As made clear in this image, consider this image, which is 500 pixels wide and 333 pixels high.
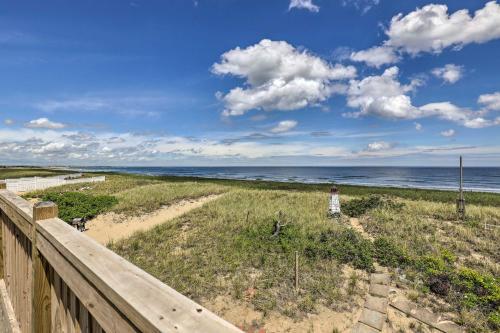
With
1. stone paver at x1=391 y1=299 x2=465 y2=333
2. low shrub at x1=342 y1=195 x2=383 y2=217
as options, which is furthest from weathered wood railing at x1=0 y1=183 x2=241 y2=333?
low shrub at x1=342 y1=195 x2=383 y2=217

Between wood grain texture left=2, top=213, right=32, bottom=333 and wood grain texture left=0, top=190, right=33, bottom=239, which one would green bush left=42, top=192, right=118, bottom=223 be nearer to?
wood grain texture left=2, top=213, right=32, bottom=333

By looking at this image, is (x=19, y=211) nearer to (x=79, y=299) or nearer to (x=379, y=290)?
(x=79, y=299)

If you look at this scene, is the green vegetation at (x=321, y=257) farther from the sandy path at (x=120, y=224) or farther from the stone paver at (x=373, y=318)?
the sandy path at (x=120, y=224)

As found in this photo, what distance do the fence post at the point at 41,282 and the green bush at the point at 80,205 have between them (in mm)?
12997

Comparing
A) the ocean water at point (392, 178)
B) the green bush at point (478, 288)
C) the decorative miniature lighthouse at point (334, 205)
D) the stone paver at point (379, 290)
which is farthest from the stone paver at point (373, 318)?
the ocean water at point (392, 178)

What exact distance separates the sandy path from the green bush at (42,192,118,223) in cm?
59

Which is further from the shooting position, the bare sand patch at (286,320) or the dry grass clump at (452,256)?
the dry grass clump at (452,256)

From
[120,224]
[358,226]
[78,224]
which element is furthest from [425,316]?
[78,224]

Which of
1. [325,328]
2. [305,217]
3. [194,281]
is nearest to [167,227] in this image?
[194,281]

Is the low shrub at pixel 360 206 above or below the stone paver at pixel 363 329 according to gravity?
above

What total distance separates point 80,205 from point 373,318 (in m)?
15.1

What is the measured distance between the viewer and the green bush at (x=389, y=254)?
8.08 m

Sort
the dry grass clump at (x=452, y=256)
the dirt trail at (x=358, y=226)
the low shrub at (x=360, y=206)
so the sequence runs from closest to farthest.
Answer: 1. the dry grass clump at (x=452, y=256)
2. the dirt trail at (x=358, y=226)
3. the low shrub at (x=360, y=206)

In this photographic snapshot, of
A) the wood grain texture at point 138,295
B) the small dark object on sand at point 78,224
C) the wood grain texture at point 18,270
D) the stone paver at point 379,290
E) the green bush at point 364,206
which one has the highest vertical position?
the wood grain texture at point 138,295
